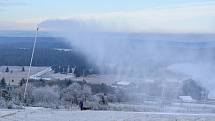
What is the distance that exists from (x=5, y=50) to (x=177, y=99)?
23.7 meters

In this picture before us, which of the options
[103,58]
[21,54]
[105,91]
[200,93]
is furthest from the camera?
[21,54]

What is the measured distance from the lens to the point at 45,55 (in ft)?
116

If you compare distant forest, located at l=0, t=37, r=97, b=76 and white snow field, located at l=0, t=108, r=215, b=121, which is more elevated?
distant forest, located at l=0, t=37, r=97, b=76

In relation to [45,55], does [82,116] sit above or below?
below

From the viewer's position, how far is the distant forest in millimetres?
27641

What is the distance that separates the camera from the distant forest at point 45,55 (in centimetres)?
2764

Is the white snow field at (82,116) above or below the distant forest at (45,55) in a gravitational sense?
below

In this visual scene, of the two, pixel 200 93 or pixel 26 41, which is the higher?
pixel 26 41

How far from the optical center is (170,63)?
74.3ft

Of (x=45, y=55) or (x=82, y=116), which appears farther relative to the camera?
(x=45, y=55)

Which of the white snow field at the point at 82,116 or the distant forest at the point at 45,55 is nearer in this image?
the white snow field at the point at 82,116

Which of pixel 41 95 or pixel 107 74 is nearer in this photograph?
pixel 41 95

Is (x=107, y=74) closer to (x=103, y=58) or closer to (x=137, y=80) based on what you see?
(x=103, y=58)

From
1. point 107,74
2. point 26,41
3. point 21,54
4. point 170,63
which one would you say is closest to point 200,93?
point 170,63
